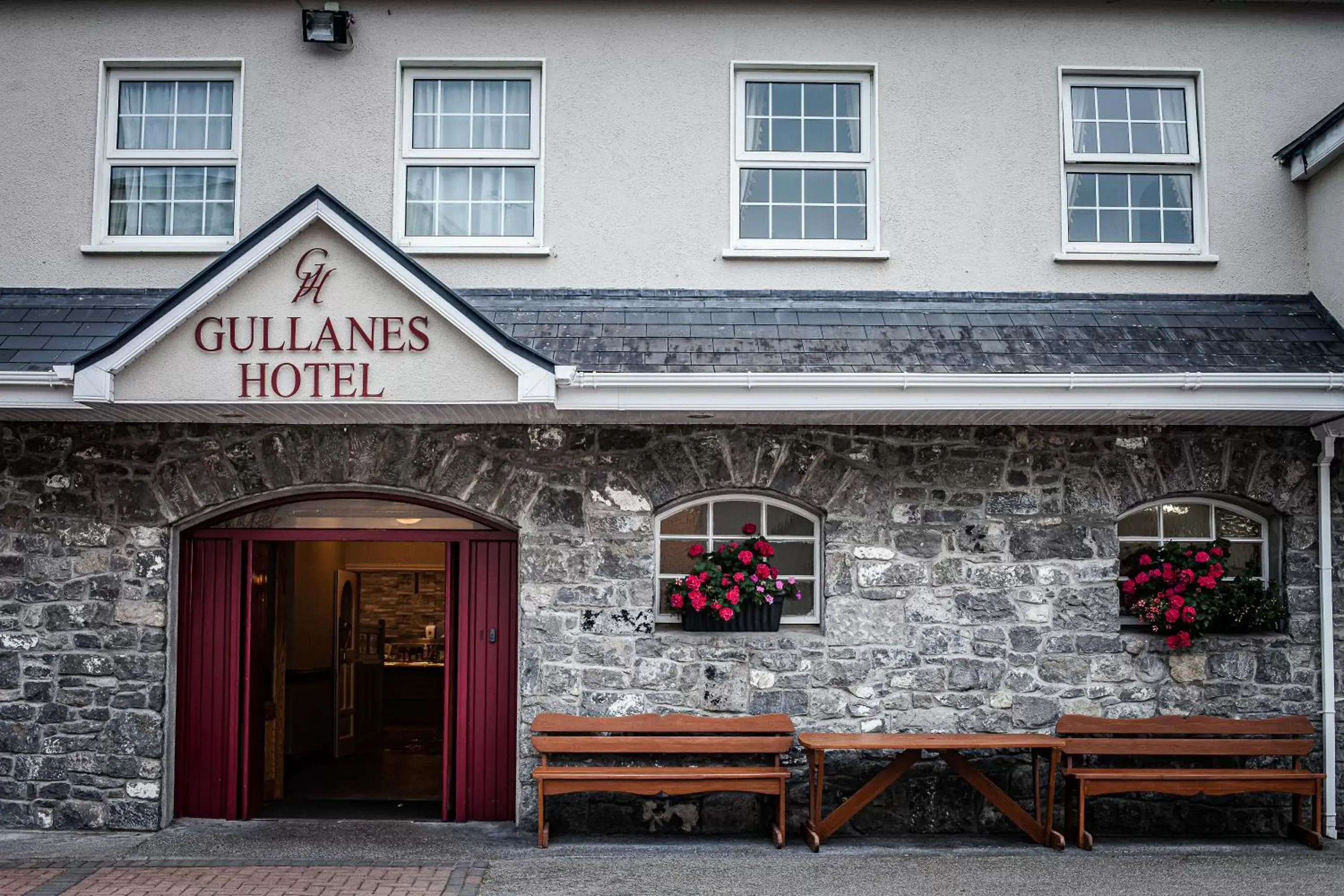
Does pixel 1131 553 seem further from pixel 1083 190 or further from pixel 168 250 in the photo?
pixel 168 250

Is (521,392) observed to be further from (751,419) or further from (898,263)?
(898,263)

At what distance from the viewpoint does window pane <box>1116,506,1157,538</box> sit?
28.7ft

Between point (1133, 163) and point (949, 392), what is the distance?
281 cm

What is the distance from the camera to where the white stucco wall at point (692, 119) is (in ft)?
29.1

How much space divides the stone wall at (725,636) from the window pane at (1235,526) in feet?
1.01

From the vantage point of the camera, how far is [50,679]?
8.38 metres

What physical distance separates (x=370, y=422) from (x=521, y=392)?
154 cm

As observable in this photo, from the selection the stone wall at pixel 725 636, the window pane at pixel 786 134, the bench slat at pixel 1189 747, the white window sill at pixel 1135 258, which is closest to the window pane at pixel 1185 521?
the stone wall at pixel 725 636

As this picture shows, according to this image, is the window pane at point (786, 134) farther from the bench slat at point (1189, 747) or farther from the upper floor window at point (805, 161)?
the bench slat at point (1189, 747)

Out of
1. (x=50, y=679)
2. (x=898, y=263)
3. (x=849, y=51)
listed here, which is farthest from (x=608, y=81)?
(x=50, y=679)

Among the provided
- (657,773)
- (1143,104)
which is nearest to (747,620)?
(657,773)

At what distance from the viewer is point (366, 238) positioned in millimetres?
7453

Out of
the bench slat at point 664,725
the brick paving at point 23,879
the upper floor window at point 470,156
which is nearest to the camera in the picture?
the brick paving at point 23,879

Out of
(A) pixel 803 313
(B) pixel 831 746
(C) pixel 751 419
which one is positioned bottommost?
(B) pixel 831 746
